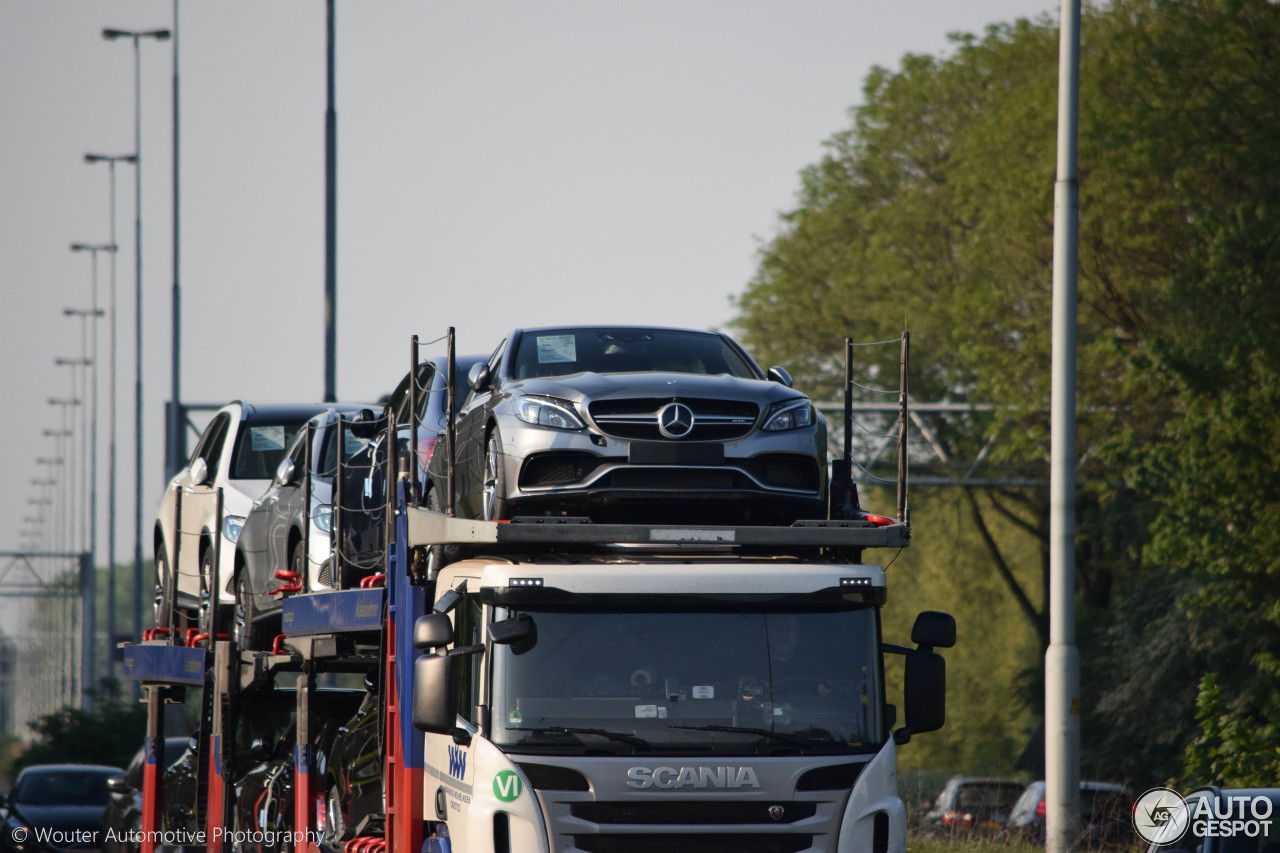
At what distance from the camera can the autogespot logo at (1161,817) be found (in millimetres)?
8344

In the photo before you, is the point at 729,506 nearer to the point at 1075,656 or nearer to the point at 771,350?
the point at 1075,656

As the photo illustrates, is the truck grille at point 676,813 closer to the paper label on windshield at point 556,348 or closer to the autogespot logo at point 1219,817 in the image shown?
the autogespot logo at point 1219,817

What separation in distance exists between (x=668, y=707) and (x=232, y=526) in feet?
21.2

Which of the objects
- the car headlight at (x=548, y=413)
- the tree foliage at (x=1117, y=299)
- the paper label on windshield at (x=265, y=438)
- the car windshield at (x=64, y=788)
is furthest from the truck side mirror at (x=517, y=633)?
the car windshield at (x=64, y=788)

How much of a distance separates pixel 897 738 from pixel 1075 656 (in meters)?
5.34

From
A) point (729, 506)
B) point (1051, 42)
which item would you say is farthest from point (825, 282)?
point (729, 506)

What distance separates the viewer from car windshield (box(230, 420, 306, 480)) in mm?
14531

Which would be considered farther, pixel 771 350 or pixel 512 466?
pixel 771 350

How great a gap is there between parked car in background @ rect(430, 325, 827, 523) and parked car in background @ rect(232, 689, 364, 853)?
2.80 m

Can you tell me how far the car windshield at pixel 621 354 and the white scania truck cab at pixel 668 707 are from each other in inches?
70.8

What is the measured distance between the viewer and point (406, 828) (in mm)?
9258

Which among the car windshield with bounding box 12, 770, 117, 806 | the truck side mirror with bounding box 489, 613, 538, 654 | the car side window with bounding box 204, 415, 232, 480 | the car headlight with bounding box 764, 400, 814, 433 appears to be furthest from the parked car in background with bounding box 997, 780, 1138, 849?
the car windshield with bounding box 12, 770, 117, 806

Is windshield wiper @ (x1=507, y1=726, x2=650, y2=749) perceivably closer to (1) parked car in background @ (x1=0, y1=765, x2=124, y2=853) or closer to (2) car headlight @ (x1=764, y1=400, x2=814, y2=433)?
(2) car headlight @ (x1=764, y1=400, x2=814, y2=433)

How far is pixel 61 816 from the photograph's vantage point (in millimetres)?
21906
